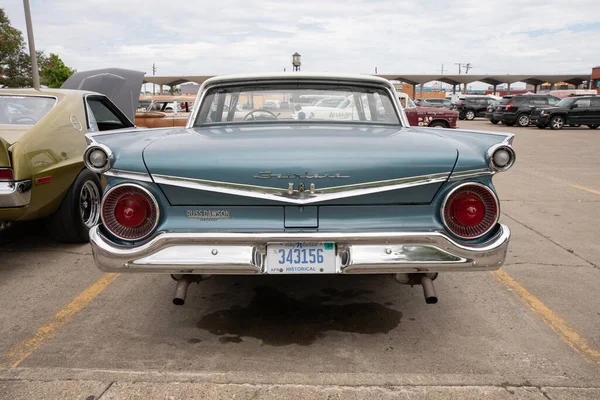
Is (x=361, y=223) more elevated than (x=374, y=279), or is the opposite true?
(x=361, y=223)

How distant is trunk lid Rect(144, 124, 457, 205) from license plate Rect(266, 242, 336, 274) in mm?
235

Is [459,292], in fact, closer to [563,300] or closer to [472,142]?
[563,300]

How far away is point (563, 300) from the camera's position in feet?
12.5

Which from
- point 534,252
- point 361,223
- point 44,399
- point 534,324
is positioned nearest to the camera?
point 44,399

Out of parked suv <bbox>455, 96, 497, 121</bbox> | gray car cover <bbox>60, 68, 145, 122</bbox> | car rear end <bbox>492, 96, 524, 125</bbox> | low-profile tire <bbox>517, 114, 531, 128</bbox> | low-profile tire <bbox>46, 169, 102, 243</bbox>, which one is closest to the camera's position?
low-profile tire <bbox>46, 169, 102, 243</bbox>

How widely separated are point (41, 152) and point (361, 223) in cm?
308

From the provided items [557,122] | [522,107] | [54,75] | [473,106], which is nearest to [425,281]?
[557,122]

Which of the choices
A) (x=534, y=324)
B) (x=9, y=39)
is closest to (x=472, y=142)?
(x=534, y=324)

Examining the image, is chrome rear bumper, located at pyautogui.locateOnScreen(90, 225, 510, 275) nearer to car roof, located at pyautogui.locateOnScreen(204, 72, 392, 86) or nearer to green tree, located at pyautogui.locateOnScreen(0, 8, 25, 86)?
car roof, located at pyautogui.locateOnScreen(204, 72, 392, 86)

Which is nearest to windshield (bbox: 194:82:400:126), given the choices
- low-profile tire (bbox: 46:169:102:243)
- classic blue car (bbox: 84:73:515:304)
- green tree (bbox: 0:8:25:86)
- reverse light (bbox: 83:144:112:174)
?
classic blue car (bbox: 84:73:515:304)

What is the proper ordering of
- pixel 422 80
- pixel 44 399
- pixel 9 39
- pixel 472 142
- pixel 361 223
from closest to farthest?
pixel 44 399, pixel 361 223, pixel 472 142, pixel 9 39, pixel 422 80

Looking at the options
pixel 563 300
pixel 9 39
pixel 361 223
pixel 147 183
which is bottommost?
pixel 563 300

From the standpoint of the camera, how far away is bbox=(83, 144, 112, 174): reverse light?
2.74m

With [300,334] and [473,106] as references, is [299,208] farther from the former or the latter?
[473,106]
